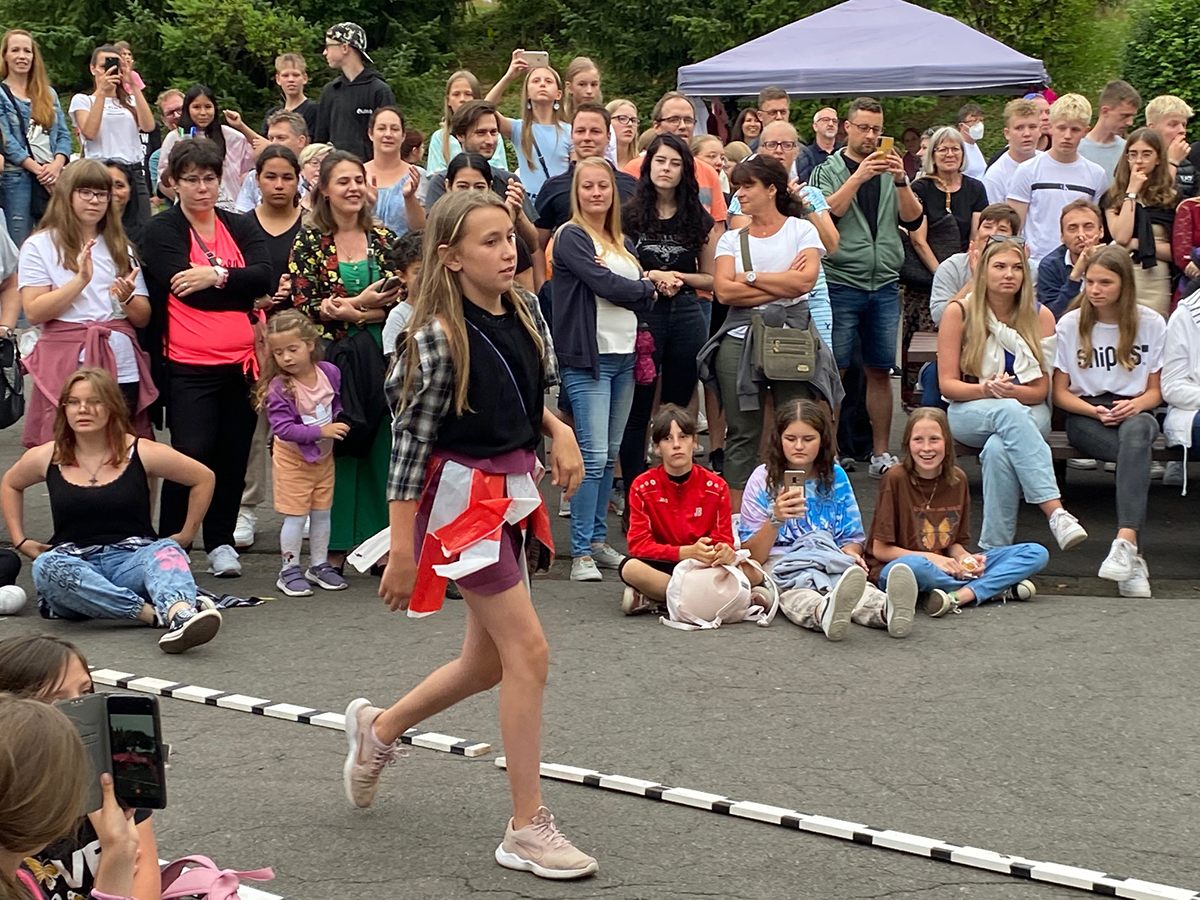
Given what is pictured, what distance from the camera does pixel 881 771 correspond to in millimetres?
5453

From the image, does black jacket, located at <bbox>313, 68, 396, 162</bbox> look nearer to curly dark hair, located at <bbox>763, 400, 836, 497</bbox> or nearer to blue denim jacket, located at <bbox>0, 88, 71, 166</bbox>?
blue denim jacket, located at <bbox>0, 88, 71, 166</bbox>

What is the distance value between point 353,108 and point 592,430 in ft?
15.4

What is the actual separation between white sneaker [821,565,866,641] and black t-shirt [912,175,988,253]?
4161 millimetres

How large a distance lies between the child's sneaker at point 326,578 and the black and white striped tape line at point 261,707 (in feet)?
5.37

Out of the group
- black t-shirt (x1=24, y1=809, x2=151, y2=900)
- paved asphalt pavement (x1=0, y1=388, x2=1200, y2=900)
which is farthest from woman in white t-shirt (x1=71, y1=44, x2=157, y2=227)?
black t-shirt (x1=24, y1=809, x2=151, y2=900)

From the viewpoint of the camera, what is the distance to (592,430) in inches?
328

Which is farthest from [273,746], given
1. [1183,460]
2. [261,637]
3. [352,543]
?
[1183,460]

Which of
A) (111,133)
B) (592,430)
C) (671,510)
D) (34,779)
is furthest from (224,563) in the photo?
(111,133)

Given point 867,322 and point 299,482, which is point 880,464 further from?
point 299,482

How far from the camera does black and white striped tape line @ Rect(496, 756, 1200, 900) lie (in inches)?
175

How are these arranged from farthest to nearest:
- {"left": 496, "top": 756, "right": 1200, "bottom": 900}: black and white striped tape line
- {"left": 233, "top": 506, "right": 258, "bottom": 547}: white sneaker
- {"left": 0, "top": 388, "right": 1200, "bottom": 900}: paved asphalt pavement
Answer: {"left": 233, "top": 506, "right": 258, "bottom": 547}: white sneaker < {"left": 0, "top": 388, "right": 1200, "bottom": 900}: paved asphalt pavement < {"left": 496, "top": 756, "right": 1200, "bottom": 900}: black and white striped tape line

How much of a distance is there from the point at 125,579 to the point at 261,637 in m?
0.66

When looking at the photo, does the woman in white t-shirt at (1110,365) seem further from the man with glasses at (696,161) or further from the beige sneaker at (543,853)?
the beige sneaker at (543,853)

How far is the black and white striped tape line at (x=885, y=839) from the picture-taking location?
4.46 m
